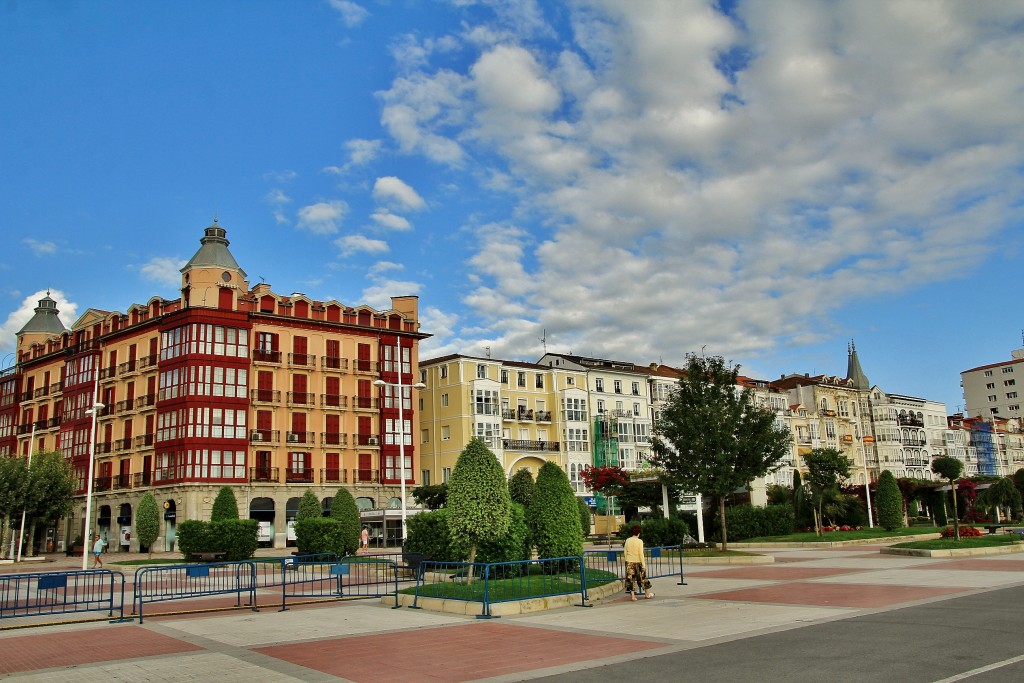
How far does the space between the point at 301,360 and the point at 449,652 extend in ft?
166

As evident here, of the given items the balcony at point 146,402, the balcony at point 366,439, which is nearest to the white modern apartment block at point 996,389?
the balcony at point 366,439

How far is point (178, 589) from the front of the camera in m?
23.7

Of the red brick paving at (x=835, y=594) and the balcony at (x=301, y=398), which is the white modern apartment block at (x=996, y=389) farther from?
the red brick paving at (x=835, y=594)

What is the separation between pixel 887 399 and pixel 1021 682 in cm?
10618

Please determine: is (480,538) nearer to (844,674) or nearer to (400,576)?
(400,576)

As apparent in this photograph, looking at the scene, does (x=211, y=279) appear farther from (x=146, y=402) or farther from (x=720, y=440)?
(x=720, y=440)

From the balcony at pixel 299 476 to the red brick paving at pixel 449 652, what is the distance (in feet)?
152

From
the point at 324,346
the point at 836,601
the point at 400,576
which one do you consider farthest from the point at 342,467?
the point at 836,601

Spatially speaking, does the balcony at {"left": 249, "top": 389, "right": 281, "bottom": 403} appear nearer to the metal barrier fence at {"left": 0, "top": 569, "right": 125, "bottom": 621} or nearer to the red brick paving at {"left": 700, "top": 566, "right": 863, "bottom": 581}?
the metal barrier fence at {"left": 0, "top": 569, "right": 125, "bottom": 621}

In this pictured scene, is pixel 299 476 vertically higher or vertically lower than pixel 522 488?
higher

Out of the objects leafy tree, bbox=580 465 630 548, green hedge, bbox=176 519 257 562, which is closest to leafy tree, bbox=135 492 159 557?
green hedge, bbox=176 519 257 562

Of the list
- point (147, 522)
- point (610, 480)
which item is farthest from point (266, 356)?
point (610, 480)

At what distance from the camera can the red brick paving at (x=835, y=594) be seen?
16344mm

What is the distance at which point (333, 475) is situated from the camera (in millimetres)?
60375
